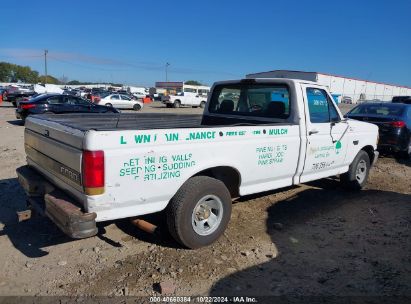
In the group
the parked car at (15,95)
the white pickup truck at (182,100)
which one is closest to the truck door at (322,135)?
the parked car at (15,95)

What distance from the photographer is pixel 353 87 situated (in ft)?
256

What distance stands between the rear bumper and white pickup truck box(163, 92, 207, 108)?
3661cm

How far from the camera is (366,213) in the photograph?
5879 mm

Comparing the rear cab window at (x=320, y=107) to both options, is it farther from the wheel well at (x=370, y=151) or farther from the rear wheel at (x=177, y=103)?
the rear wheel at (x=177, y=103)

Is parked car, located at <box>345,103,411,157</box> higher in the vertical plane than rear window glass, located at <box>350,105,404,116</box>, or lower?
lower

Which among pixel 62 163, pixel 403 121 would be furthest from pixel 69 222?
pixel 403 121

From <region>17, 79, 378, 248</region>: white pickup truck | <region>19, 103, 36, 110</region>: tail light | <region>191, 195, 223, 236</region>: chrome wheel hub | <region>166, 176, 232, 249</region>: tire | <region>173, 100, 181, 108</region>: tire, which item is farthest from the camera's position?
<region>173, 100, 181, 108</region>: tire

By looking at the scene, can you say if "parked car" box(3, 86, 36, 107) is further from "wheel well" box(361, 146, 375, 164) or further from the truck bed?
"wheel well" box(361, 146, 375, 164)

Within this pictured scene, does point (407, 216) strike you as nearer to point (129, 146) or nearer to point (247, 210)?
point (247, 210)

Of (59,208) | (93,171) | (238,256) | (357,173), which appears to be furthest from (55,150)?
(357,173)

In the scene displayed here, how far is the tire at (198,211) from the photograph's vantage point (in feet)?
13.1

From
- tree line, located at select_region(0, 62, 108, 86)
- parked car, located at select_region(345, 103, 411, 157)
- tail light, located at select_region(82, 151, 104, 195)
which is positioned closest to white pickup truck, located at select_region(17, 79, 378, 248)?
tail light, located at select_region(82, 151, 104, 195)

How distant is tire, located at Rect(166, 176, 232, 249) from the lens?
400 centimetres

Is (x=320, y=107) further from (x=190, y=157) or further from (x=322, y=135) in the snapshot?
(x=190, y=157)
